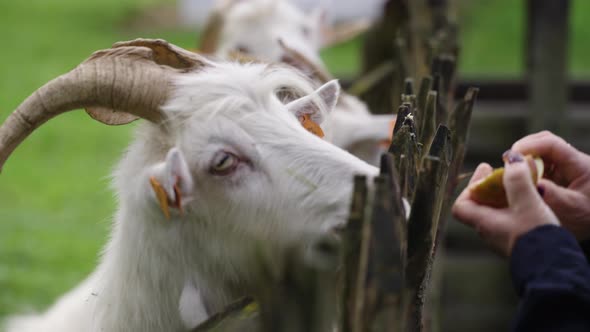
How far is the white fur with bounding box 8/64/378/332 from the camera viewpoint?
2607 millimetres

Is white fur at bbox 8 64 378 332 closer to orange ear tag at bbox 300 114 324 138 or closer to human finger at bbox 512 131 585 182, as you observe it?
orange ear tag at bbox 300 114 324 138

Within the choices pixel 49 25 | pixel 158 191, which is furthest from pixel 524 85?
pixel 49 25

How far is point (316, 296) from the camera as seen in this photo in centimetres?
182

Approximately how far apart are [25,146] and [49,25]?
1097 centimetres

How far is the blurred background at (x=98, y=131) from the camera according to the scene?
7.94 meters

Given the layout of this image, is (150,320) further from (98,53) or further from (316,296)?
(316,296)

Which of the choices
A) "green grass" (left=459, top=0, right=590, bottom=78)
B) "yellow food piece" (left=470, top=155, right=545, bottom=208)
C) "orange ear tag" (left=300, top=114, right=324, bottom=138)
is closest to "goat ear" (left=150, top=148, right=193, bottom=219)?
"orange ear tag" (left=300, top=114, right=324, bottom=138)

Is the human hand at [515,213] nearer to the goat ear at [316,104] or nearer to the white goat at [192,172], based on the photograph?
the white goat at [192,172]

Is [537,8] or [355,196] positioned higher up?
[537,8]

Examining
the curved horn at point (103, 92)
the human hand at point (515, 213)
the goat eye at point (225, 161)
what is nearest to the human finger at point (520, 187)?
the human hand at point (515, 213)

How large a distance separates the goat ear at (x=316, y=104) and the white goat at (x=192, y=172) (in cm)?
3

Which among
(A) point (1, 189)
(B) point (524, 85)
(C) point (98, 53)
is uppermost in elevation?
(C) point (98, 53)

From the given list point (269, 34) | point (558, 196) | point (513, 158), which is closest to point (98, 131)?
point (269, 34)

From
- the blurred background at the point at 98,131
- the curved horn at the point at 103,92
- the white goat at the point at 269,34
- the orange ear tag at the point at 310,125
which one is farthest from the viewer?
the blurred background at the point at 98,131
